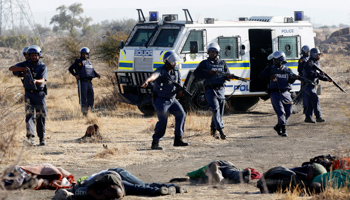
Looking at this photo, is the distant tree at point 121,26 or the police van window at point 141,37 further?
the distant tree at point 121,26

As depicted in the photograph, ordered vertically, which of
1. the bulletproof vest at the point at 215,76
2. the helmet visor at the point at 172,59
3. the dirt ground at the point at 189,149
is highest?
the helmet visor at the point at 172,59

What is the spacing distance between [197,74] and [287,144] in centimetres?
223

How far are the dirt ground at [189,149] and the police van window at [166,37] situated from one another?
1904 millimetres

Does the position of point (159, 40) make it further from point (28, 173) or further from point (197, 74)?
point (28, 173)

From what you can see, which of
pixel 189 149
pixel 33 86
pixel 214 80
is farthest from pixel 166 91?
pixel 33 86

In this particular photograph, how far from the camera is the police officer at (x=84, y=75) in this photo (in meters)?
15.9

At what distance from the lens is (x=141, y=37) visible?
16.0m

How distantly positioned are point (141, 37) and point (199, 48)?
156cm

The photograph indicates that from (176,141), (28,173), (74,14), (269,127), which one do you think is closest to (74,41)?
(269,127)

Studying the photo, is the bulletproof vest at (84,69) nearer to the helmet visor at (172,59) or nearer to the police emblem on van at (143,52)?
the police emblem on van at (143,52)

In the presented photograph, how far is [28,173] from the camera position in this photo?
813 centimetres

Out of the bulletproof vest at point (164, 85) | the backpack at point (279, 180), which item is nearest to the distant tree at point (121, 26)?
the bulletproof vest at point (164, 85)

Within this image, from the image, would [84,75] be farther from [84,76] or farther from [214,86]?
[214,86]

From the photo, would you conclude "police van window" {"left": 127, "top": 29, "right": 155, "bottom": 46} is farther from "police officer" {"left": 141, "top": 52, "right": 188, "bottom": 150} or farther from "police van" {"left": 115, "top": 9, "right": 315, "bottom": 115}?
"police officer" {"left": 141, "top": 52, "right": 188, "bottom": 150}
